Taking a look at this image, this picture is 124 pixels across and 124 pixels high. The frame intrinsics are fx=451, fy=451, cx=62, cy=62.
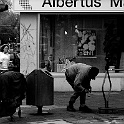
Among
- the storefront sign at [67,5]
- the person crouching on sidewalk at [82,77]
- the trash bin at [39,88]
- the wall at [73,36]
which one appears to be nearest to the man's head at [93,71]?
the person crouching on sidewalk at [82,77]

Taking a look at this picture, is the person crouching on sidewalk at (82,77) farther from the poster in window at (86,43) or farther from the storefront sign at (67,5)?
the poster in window at (86,43)

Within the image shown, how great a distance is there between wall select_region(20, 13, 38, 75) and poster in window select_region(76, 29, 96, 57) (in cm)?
193

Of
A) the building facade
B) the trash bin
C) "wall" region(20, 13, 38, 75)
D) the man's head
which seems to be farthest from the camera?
the building facade

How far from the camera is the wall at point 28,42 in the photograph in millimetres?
17875

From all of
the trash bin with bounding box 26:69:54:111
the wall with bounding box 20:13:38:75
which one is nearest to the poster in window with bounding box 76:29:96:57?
the wall with bounding box 20:13:38:75

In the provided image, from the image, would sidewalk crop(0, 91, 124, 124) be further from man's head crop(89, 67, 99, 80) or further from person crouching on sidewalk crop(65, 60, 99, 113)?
man's head crop(89, 67, 99, 80)

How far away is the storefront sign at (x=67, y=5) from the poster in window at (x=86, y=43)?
1.26 m

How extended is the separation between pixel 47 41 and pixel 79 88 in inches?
254

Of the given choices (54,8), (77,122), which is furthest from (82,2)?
(77,122)

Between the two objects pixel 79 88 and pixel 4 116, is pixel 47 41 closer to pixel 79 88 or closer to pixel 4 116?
pixel 79 88

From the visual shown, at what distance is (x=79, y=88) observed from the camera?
1230 centimetres

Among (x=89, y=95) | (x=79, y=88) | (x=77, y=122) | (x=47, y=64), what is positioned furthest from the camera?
(x=47, y=64)

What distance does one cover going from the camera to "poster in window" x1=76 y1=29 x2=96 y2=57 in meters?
18.6

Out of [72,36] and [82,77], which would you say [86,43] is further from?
[82,77]
